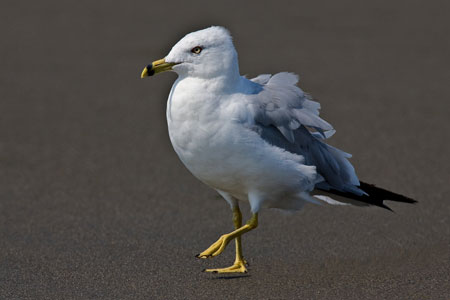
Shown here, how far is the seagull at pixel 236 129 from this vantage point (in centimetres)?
546

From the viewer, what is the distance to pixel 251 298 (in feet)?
17.9

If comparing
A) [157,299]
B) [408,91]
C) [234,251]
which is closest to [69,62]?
[408,91]

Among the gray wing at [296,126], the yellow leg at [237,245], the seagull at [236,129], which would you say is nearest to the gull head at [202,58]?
the seagull at [236,129]

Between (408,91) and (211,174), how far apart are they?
5.64 m

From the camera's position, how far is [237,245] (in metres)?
6.12

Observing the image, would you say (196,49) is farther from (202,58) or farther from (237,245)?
(237,245)

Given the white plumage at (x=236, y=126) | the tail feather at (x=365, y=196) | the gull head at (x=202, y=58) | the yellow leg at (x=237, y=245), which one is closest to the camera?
the white plumage at (x=236, y=126)

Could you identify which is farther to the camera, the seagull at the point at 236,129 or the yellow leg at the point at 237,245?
the yellow leg at the point at 237,245

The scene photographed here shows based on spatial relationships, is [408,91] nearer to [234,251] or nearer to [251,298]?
[234,251]

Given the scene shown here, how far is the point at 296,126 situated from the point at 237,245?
1.00 m

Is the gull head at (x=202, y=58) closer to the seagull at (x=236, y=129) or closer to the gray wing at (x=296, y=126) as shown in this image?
the seagull at (x=236, y=129)

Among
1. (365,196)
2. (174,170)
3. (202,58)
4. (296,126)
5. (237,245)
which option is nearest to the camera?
(202,58)

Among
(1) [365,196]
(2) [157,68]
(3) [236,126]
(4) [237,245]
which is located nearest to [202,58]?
(2) [157,68]

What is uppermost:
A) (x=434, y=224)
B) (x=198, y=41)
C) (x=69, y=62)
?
(x=198, y=41)
